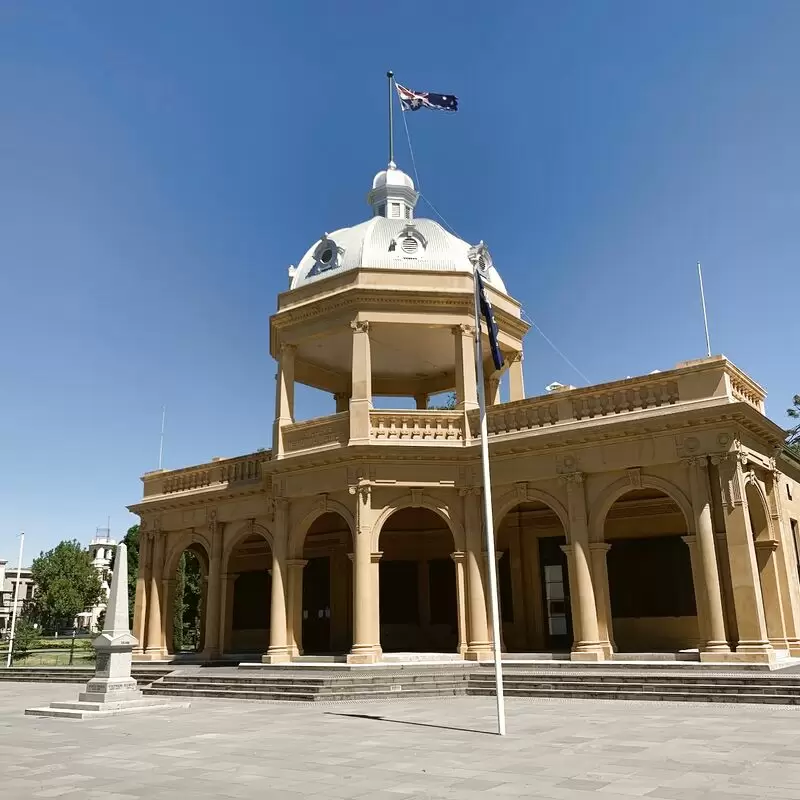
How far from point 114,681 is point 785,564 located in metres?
16.1

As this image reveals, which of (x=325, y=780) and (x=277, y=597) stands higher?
(x=277, y=597)

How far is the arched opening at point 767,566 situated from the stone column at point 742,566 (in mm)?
1345

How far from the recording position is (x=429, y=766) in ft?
27.8

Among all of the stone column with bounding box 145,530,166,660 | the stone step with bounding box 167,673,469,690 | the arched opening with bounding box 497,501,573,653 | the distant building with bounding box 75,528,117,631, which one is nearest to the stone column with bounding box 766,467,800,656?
the arched opening with bounding box 497,501,573,653

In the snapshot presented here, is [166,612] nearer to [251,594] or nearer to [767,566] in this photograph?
[251,594]

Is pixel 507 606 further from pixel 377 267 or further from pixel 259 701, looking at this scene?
pixel 377 267

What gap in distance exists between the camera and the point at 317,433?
22.0 meters

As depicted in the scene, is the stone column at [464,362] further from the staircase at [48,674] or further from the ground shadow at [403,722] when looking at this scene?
the staircase at [48,674]

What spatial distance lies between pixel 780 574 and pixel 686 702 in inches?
287

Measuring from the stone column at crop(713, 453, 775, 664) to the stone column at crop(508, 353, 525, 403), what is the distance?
27.0 feet

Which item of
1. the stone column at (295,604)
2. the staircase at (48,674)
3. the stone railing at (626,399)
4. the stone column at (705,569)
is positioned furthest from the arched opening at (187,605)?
the stone column at (705,569)

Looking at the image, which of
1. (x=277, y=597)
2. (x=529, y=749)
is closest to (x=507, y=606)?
(x=277, y=597)

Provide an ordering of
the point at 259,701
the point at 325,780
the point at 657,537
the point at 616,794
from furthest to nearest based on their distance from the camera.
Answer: the point at 657,537 < the point at 259,701 < the point at 325,780 < the point at 616,794

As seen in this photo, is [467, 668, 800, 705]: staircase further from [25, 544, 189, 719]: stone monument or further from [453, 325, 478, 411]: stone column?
[453, 325, 478, 411]: stone column
